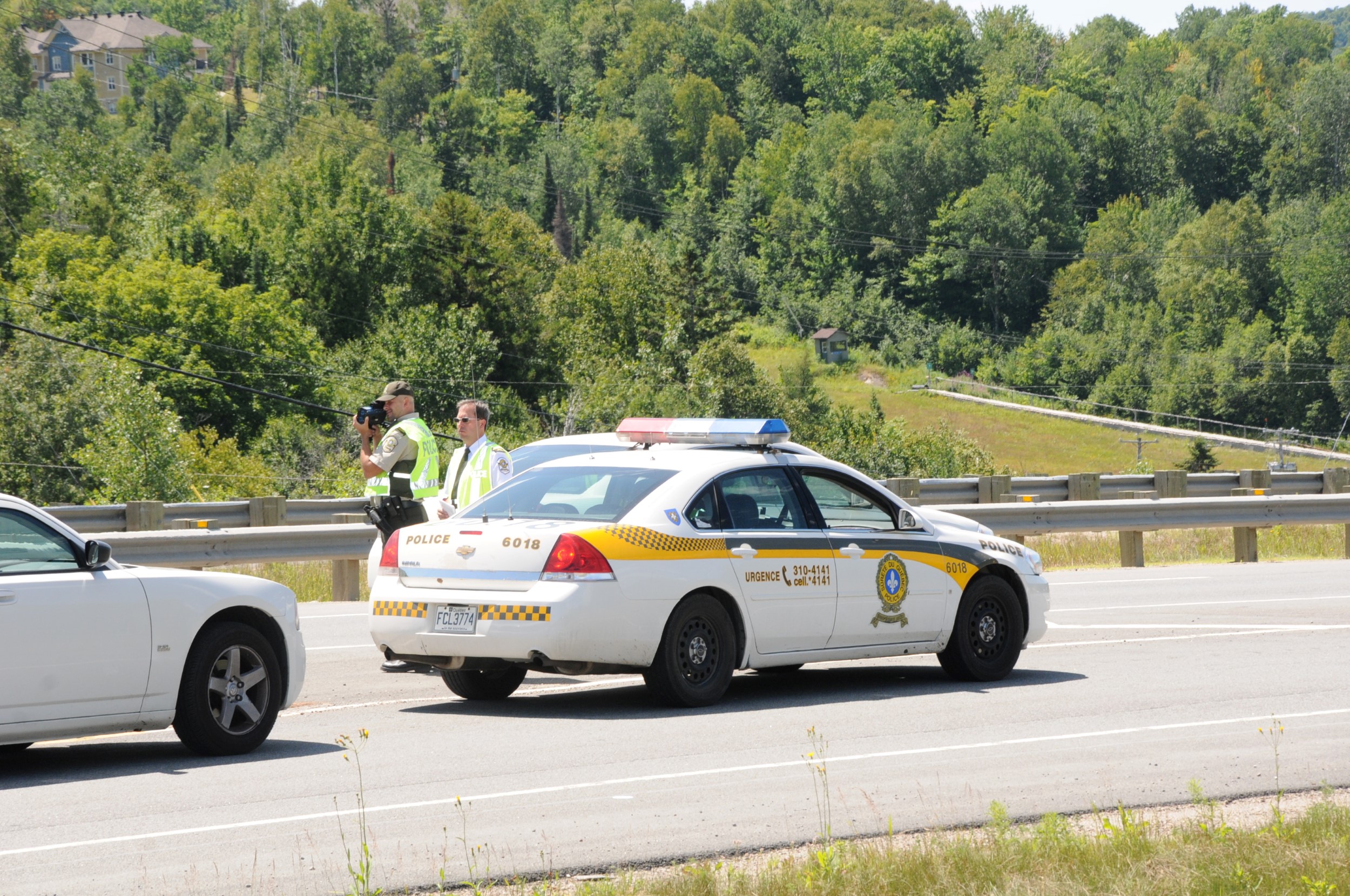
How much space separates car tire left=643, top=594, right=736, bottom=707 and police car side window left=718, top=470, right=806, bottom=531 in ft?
2.02

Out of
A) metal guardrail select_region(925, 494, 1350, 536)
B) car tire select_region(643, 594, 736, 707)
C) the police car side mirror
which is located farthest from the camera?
metal guardrail select_region(925, 494, 1350, 536)

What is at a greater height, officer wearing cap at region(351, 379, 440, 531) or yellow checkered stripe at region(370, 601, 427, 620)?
officer wearing cap at region(351, 379, 440, 531)

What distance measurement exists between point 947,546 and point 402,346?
76737 millimetres

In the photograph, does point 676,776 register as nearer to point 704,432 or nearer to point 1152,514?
point 704,432

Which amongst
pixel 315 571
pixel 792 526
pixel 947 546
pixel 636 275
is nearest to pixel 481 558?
pixel 792 526

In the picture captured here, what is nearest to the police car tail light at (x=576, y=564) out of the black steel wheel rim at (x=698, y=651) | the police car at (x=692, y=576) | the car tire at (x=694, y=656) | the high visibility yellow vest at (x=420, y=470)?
the police car at (x=692, y=576)

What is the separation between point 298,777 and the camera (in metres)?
7.95

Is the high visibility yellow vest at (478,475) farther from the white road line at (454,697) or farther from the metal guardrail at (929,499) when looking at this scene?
the metal guardrail at (929,499)

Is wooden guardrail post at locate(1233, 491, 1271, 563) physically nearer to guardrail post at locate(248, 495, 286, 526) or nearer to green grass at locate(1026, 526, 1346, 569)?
green grass at locate(1026, 526, 1346, 569)

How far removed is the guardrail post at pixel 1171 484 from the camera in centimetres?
2631

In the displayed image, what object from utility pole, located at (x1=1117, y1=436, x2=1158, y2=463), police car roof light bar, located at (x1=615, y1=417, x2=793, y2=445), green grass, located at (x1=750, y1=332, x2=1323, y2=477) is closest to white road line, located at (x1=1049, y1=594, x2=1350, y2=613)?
police car roof light bar, located at (x1=615, y1=417, x2=793, y2=445)

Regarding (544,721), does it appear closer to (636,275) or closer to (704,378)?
(704,378)

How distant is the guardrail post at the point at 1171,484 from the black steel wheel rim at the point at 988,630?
50.7 ft

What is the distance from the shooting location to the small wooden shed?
141 m
